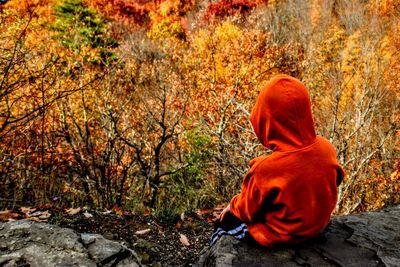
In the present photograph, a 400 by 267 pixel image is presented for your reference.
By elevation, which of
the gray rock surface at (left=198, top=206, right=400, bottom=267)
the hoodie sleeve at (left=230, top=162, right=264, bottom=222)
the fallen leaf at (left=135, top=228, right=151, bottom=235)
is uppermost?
the hoodie sleeve at (left=230, top=162, right=264, bottom=222)

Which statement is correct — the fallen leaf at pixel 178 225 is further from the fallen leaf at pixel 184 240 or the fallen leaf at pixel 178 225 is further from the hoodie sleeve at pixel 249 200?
the hoodie sleeve at pixel 249 200

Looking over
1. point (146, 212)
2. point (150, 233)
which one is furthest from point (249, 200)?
point (146, 212)

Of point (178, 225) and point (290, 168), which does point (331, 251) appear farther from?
point (178, 225)

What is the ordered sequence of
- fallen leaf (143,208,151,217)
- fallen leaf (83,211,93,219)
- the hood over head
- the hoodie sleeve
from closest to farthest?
1. the hood over head
2. the hoodie sleeve
3. fallen leaf (83,211,93,219)
4. fallen leaf (143,208,151,217)

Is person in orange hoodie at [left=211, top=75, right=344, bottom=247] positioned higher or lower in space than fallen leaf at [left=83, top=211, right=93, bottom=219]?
higher

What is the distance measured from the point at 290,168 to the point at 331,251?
791 mm

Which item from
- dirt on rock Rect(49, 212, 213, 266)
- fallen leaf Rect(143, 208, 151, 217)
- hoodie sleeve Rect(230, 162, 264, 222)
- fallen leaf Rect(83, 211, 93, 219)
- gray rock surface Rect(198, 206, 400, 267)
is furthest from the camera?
fallen leaf Rect(143, 208, 151, 217)

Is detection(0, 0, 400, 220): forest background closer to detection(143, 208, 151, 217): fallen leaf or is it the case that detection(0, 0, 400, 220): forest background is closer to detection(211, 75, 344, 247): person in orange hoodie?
detection(143, 208, 151, 217): fallen leaf

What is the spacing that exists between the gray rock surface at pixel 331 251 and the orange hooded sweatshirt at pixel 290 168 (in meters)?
0.18

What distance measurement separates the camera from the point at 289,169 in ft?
6.89

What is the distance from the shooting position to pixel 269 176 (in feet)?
7.02

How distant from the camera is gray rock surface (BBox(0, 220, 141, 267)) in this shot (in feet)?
8.93

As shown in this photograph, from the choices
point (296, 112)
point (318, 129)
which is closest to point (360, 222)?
point (296, 112)

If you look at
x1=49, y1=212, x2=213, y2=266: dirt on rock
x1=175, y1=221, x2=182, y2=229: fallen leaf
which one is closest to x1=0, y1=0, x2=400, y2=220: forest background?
x1=175, y1=221, x2=182, y2=229: fallen leaf
